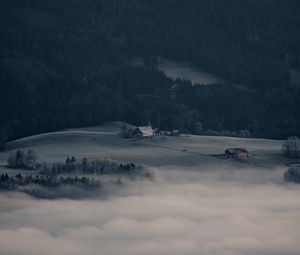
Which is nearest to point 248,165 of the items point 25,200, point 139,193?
point 139,193

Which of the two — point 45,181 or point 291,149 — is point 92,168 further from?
point 291,149

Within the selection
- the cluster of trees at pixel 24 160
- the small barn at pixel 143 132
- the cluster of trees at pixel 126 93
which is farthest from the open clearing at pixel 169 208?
the cluster of trees at pixel 126 93

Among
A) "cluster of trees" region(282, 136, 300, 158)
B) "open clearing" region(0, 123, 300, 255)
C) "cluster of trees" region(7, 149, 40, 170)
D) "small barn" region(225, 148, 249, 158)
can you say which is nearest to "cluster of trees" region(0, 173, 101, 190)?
"open clearing" region(0, 123, 300, 255)

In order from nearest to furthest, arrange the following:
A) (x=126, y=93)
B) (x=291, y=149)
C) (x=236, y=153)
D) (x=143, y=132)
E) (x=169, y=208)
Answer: (x=169, y=208) → (x=236, y=153) → (x=291, y=149) → (x=143, y=132) → (x=126, y=93)

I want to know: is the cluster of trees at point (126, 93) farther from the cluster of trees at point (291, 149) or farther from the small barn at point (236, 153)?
the small barn at point (236, 153)

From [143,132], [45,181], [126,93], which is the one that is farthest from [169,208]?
[126,93]

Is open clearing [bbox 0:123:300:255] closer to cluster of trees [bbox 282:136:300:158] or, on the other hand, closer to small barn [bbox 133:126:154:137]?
cluster of trees [bbox 282:136:300:158]
